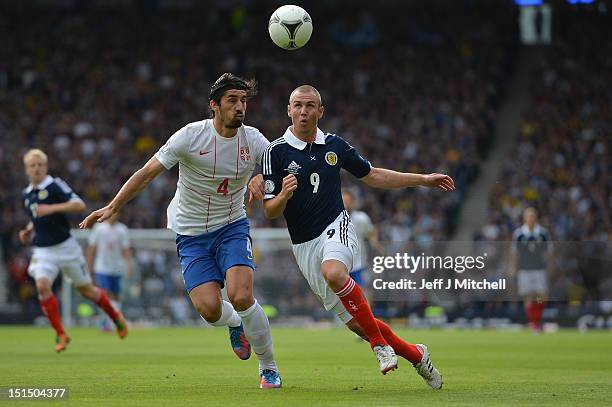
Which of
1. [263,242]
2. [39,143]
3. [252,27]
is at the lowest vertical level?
[263,242]

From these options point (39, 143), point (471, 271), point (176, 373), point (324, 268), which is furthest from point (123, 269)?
point (324, 268)

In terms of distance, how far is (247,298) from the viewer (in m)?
9.62

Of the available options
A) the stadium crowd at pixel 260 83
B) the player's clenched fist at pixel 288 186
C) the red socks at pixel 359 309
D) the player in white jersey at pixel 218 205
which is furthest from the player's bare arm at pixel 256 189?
the stadium crowd at pixel 260 83

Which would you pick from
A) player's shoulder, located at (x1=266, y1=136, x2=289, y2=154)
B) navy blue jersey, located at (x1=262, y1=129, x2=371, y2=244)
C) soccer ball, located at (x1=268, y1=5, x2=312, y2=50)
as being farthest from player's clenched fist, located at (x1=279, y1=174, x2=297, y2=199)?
soccer ball, located at (x1=268, y1=5, x2=312, y2=50)

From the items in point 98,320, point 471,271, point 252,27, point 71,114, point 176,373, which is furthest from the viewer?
point 252,27

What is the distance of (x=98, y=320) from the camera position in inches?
1021

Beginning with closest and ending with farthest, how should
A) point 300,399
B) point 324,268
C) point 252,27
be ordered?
point 300,399 < point 324,268 < point 252,27

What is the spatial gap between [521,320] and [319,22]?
16.4 metres

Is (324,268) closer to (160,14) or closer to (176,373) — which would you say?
(176,373)

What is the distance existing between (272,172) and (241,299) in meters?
1.13

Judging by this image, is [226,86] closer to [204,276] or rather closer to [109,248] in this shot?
[204,276]

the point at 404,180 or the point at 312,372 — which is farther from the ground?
the point at 404,180

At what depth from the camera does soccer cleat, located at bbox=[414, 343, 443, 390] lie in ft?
31.3

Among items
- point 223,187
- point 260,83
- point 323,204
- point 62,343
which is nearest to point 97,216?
point 223,187
